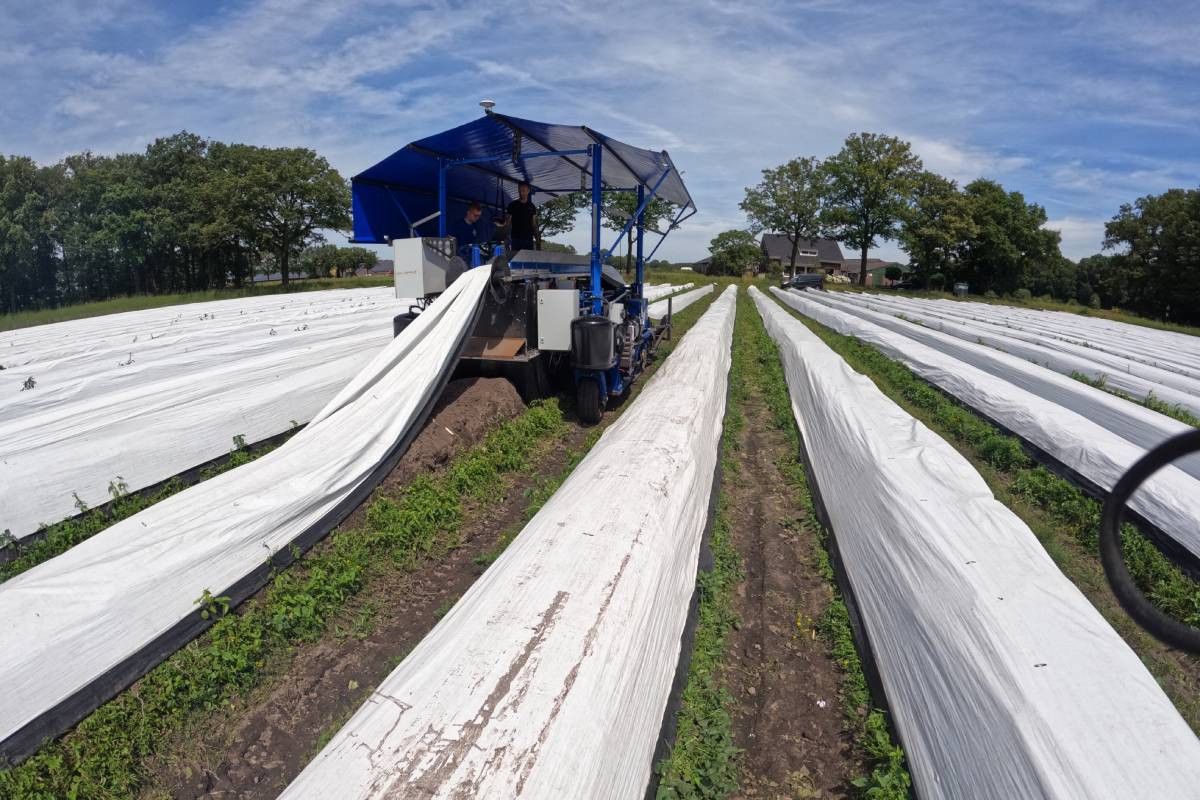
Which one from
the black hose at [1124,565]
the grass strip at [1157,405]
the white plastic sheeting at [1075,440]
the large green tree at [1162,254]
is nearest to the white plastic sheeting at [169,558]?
the black hose at [1124,565]

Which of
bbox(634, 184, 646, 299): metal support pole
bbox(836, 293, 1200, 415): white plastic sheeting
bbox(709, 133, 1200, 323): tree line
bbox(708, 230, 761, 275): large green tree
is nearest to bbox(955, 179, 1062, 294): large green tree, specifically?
bbox(709, 133, 1200, 323): tree line

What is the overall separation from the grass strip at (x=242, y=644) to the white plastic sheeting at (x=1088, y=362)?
8.72 meters

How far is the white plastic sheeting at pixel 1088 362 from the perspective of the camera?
7.98 metres

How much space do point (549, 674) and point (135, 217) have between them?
42129 mm

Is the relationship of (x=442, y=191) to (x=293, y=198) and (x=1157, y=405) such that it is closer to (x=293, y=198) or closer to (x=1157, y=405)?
(x=1157, y=405)

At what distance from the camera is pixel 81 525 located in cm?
405

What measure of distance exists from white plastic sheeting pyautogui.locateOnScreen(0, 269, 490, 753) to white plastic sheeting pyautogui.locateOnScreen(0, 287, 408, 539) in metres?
1.25

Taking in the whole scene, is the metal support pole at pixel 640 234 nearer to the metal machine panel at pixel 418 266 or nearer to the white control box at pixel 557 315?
the white control box at pixel 557 315

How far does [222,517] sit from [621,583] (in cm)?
232

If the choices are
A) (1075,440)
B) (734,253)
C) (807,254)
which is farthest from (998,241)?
(1075,440)

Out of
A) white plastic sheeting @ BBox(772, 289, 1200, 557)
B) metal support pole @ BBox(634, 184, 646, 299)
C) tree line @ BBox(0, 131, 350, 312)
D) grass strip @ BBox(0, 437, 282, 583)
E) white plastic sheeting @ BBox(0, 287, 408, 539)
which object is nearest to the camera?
grass strip @ BBox(0, 437, 282, 583)

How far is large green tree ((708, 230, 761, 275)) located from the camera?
62.3 meters

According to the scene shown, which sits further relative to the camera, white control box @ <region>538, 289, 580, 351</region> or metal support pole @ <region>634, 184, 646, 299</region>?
metal support pole @ <region>634, 184, 646, 299</region>

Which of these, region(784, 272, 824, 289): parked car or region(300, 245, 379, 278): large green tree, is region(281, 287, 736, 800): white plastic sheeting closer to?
region(784, 272, 824, 289): parked car
